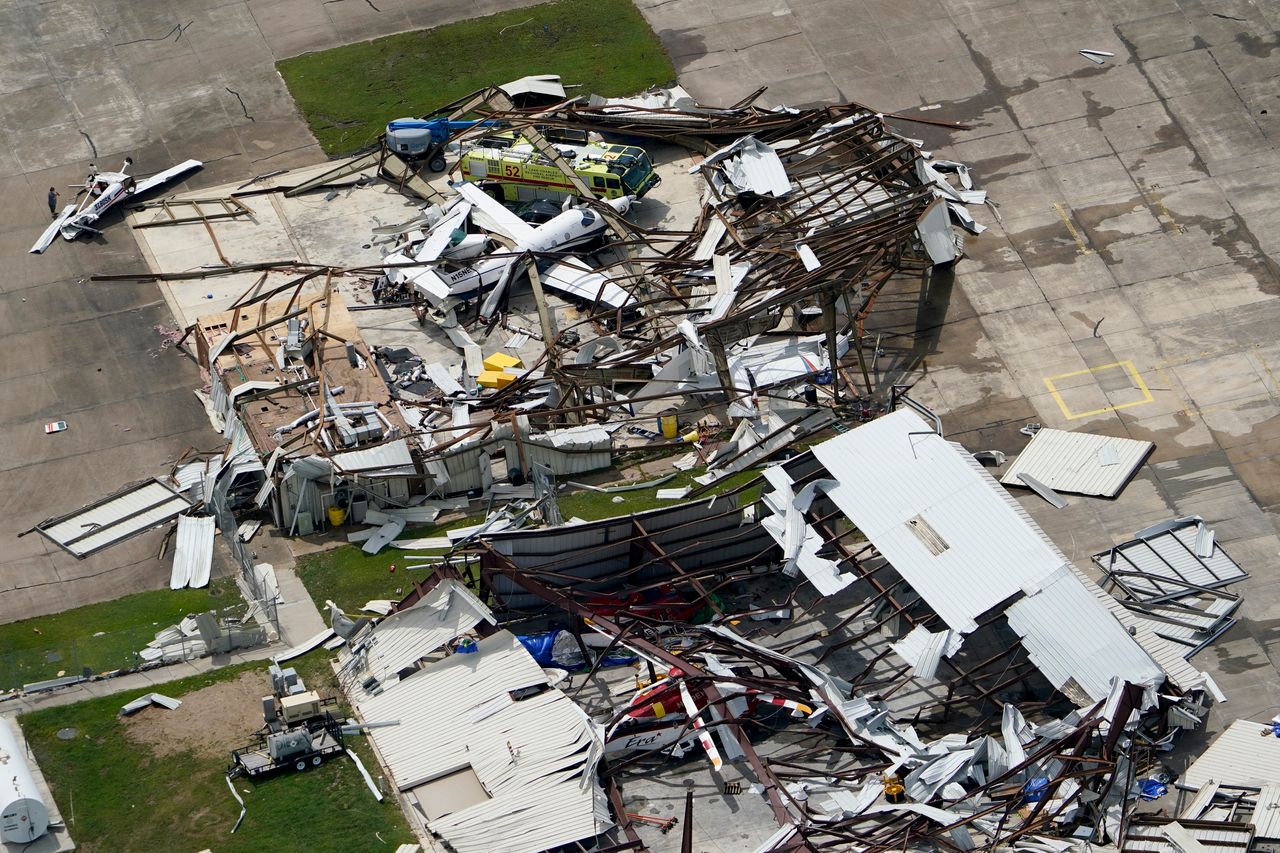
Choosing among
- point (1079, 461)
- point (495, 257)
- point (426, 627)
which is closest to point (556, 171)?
point (495, 257)

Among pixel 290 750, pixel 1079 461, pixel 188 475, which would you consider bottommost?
pixel 188 475

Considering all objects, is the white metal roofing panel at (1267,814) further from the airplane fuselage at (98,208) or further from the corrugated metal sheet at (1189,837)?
the airplane fuselage at (98,208)

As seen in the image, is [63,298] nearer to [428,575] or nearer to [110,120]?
[110,120]

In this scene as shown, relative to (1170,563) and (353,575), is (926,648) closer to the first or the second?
(1170,563)

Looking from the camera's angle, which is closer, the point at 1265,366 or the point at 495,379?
the point at 495,379

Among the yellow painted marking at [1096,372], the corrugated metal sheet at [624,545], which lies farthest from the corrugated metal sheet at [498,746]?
the yellow painted marking at [1096,372]

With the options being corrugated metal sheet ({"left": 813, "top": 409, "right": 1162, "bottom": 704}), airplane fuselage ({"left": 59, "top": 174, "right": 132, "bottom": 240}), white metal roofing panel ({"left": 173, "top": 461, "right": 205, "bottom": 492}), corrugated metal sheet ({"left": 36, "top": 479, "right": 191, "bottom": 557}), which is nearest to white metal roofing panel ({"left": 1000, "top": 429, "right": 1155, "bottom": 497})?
corrugated metal sheet ({"left": 813, "top": 409, "right": 1162, "bottom": 704})
